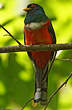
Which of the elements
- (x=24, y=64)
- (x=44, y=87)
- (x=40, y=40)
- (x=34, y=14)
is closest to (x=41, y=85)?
(x=44, y=87)

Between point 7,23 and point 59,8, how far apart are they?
79 cm

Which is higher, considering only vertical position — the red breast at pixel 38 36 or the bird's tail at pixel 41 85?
the red breast at pixel 38 36

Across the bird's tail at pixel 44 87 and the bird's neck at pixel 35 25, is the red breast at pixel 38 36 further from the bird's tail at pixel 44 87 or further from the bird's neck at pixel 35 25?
the bird's tail at pixel 44 87

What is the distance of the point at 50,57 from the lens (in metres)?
3.94

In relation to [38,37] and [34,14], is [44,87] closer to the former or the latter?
[38,37]

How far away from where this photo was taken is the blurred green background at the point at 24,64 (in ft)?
12.6

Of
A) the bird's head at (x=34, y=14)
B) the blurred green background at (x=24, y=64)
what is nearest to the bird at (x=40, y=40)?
the bird's head at (x=34, y=14)

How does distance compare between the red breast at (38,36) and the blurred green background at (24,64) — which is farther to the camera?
the blurred green background at (24,64)

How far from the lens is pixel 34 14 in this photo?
4031mm

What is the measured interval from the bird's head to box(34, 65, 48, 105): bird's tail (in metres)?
0.66

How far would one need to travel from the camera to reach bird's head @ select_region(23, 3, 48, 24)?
383cm

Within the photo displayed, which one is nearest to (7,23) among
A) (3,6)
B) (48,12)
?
(3,6)

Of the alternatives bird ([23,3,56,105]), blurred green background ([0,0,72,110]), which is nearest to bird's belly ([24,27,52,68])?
bird ([23,3,56,105])

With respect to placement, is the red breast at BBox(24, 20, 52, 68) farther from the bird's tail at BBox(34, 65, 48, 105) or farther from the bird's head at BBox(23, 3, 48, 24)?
the bird's tail at BBox(34, 65, 48, 105)
